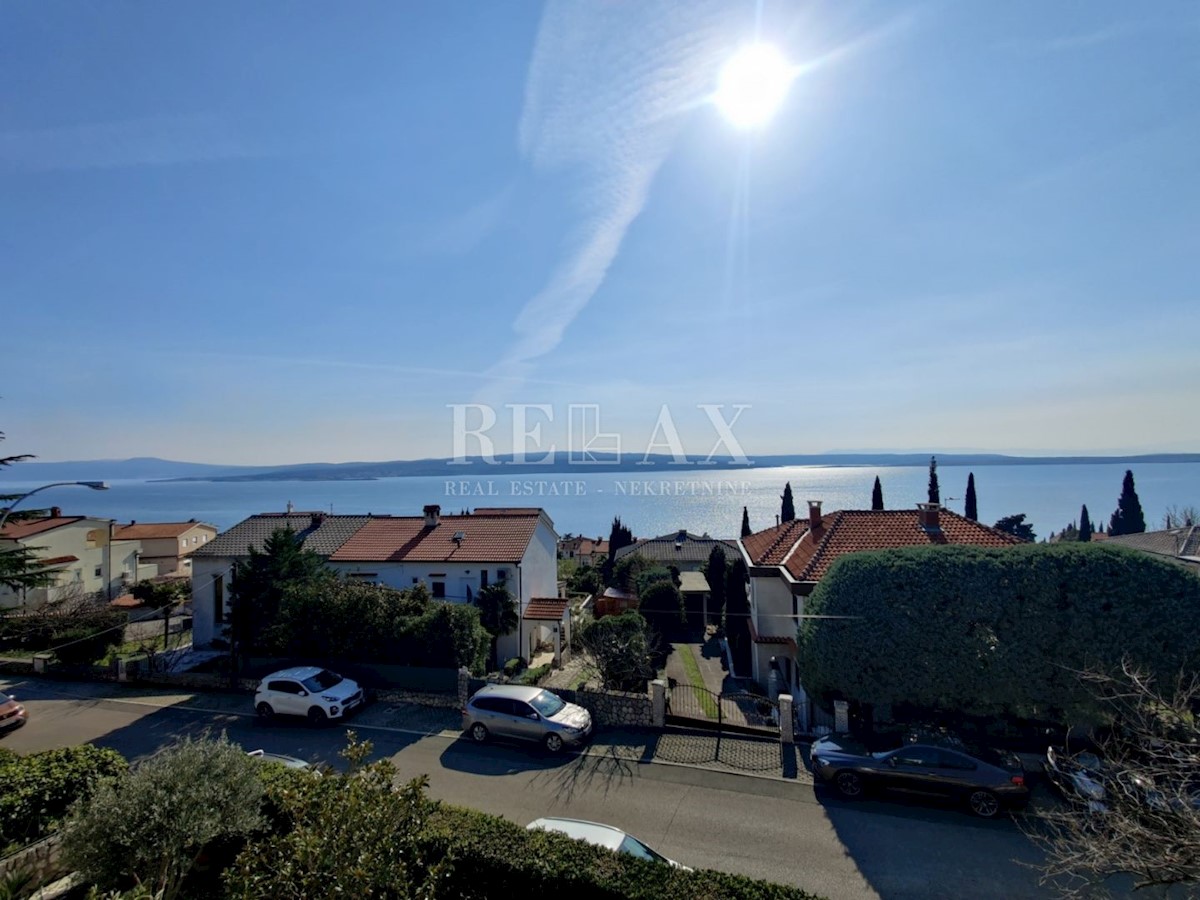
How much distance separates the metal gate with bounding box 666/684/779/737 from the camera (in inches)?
624

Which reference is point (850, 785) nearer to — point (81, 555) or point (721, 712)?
point (721, 712)

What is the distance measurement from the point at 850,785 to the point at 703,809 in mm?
3245

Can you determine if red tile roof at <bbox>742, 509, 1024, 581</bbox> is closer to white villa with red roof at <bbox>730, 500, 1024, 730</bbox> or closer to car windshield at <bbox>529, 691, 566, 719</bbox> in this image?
white villa with red roof at <bbox>730, 500, 1024, 730</bbox>

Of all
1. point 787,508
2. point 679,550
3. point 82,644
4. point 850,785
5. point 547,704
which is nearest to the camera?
point 850,785

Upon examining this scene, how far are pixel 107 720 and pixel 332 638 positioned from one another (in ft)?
22.0

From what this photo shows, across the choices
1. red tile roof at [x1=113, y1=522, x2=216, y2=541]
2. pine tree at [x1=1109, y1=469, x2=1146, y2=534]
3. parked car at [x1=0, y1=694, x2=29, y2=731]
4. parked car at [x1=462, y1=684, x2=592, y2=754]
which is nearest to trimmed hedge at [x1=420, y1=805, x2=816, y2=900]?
parked car at [x1=462, y1=684, x2=592, y2=754]

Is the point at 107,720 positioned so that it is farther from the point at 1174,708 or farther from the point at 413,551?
the point at 1174,708

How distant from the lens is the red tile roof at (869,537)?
19.0 metres

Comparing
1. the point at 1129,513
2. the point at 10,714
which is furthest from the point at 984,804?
the point at 1129,513

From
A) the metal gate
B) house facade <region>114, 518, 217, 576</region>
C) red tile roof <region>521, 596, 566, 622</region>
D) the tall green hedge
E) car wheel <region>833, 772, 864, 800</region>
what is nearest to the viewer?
car wheel <region>833, 772, 864, 800</region>

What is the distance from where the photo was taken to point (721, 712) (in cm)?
1686

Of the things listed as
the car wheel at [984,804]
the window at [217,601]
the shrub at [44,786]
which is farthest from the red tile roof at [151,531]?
the car wheel at [984,804]

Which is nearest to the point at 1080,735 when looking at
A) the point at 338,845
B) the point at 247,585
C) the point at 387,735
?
the point at 338,845

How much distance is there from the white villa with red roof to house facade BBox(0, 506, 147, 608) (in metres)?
35.8
